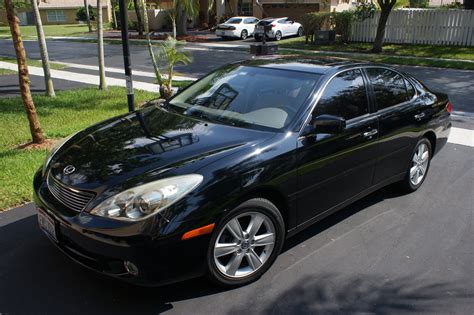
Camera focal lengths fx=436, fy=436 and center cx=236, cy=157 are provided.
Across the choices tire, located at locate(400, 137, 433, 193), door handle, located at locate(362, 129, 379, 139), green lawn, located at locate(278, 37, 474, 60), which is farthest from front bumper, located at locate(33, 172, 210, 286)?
green lawn, located at locate(278, 37, 474, 60)

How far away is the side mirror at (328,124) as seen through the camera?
3480mm

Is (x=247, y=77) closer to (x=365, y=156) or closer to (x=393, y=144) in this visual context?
(x=365, y=156)

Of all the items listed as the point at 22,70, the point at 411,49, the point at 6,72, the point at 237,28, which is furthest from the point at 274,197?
the point at 237,28

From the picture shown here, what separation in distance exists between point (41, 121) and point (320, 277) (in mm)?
6141

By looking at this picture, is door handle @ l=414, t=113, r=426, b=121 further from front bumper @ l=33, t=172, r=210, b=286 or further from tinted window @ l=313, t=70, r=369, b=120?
front bumper @ l=33, t=172, r=210, b=286

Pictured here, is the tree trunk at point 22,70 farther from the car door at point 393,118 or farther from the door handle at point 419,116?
the door handle at point 419,116

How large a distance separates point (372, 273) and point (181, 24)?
3007 cm

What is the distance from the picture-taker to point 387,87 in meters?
4.51

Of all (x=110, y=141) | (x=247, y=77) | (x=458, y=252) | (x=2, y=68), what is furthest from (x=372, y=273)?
(x=2, y=68)

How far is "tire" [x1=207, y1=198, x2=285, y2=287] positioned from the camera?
304 centimetres

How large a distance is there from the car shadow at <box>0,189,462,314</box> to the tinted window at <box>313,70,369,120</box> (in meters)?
1.43

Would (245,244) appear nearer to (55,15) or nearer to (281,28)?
(281,28)

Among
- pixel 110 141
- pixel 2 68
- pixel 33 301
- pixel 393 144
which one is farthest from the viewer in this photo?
pixel 2 68

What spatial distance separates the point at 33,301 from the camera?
3.06 metres
